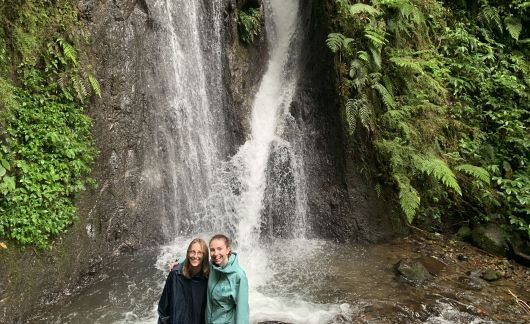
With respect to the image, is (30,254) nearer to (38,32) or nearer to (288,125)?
(38,32)

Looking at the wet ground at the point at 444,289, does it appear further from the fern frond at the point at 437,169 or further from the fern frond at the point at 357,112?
the fern frond at the point at 357,112

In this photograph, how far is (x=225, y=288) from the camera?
10.4 feet

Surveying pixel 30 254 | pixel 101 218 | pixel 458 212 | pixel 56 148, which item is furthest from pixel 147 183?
pixel 458 212

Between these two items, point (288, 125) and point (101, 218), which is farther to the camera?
point (288, 125)

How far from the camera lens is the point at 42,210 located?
19.1ft

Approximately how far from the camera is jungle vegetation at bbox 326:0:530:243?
27.7 feet

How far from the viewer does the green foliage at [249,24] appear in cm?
1036

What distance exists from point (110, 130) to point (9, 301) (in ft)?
10.7

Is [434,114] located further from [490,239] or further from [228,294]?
[228,294]

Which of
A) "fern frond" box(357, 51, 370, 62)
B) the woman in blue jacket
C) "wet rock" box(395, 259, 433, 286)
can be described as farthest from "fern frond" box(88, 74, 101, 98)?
"wet rock" box(395, 259, 433, 286)

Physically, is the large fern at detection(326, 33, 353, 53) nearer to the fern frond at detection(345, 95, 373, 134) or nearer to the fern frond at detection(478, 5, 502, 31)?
the fern frond at detection(345, 95, 373, 134)

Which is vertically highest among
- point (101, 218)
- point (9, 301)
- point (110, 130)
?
point (110, 130)

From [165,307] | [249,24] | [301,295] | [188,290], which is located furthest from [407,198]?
[249,24]

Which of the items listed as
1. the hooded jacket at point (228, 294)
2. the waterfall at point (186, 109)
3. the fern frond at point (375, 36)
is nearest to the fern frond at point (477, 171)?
the fern frond at point (375, 36)
